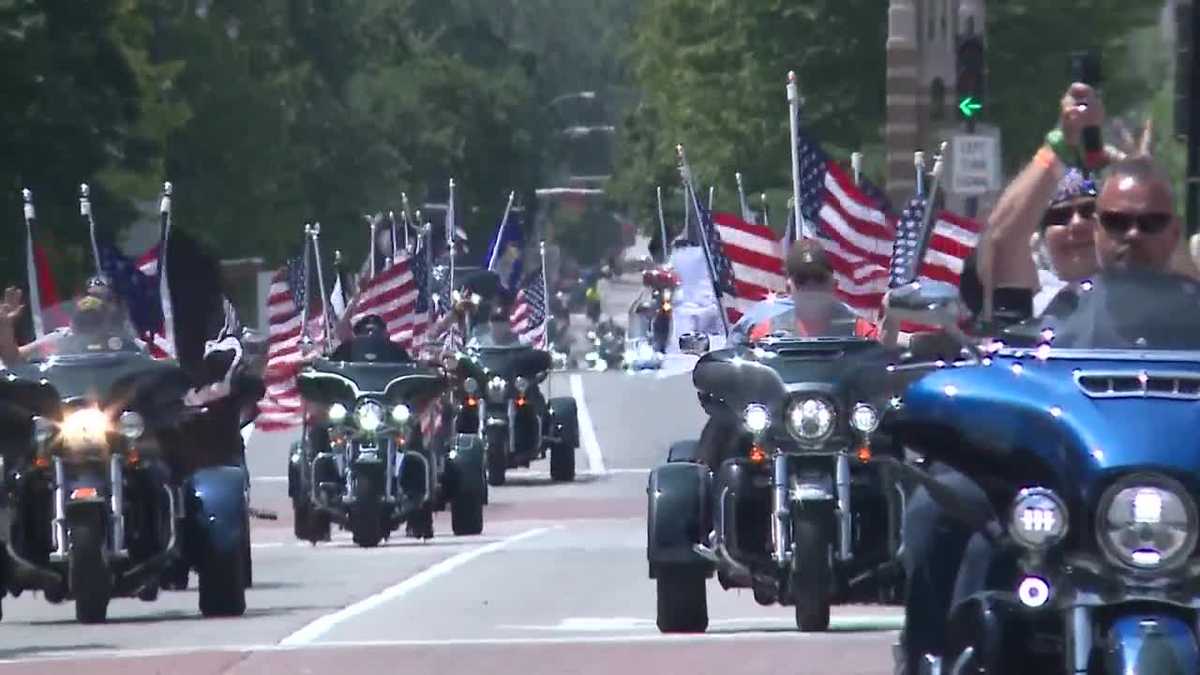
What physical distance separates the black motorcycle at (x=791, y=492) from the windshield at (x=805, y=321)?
7cm

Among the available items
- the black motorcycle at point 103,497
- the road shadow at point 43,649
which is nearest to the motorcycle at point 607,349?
the black motorcycle at point 103,497

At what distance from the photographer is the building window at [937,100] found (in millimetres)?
45156

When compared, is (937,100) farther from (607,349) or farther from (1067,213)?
(607,349)

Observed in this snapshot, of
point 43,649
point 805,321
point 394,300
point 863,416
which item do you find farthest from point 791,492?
point 394,300

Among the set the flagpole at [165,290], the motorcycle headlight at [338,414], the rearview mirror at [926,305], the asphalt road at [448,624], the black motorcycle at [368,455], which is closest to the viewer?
the rearview mirror at [926,305]

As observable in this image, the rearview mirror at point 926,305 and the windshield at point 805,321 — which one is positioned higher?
the rearview mirror at point 926,305

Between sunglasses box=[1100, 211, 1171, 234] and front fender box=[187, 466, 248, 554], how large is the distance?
9122 mm

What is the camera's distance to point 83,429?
1761cm

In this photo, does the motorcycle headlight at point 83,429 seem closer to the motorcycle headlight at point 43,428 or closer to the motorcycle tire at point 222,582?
the motorcycle headlight at point 43,428

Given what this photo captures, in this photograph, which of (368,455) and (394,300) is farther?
(394,300)

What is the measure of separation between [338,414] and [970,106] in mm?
7679

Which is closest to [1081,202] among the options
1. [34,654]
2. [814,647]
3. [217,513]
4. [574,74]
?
[814,647]

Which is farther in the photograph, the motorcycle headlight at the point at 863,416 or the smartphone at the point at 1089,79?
the motorcycle headlight at the point at 863,416

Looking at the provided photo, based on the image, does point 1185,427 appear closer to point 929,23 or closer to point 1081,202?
point 1081,202
